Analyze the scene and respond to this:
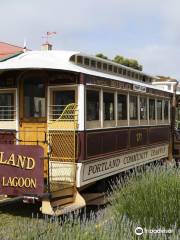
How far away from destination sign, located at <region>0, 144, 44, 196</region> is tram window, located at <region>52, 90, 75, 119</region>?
4.35 feet

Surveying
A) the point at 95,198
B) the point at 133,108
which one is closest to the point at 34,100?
the point at 95,198

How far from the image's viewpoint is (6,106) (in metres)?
10.2

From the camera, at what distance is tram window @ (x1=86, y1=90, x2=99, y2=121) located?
9.33 metres

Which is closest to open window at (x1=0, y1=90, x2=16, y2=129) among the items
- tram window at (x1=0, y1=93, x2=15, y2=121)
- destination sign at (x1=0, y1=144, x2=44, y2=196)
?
tram window at (x1=0, y1=93, x2=15, y2=121)

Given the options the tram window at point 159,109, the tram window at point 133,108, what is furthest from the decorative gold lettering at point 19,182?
the tram window at point 159,109

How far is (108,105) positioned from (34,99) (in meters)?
1.63

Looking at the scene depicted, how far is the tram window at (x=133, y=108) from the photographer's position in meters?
11.8

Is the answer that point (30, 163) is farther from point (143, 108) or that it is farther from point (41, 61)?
point (143, 108)

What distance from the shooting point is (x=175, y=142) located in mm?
16703

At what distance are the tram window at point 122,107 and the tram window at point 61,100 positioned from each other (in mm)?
1935

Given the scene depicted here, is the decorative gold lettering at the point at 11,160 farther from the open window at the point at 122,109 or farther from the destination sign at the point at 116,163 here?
the open window at the point at 122,109

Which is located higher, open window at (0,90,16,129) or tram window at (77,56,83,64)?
tram window at (77,56,83,64)

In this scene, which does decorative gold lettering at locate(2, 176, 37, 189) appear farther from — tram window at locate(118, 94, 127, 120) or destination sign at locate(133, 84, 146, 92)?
destination sign at locate(133, 84, 146, 92)

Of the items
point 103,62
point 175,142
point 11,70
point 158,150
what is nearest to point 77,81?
point 11,70
